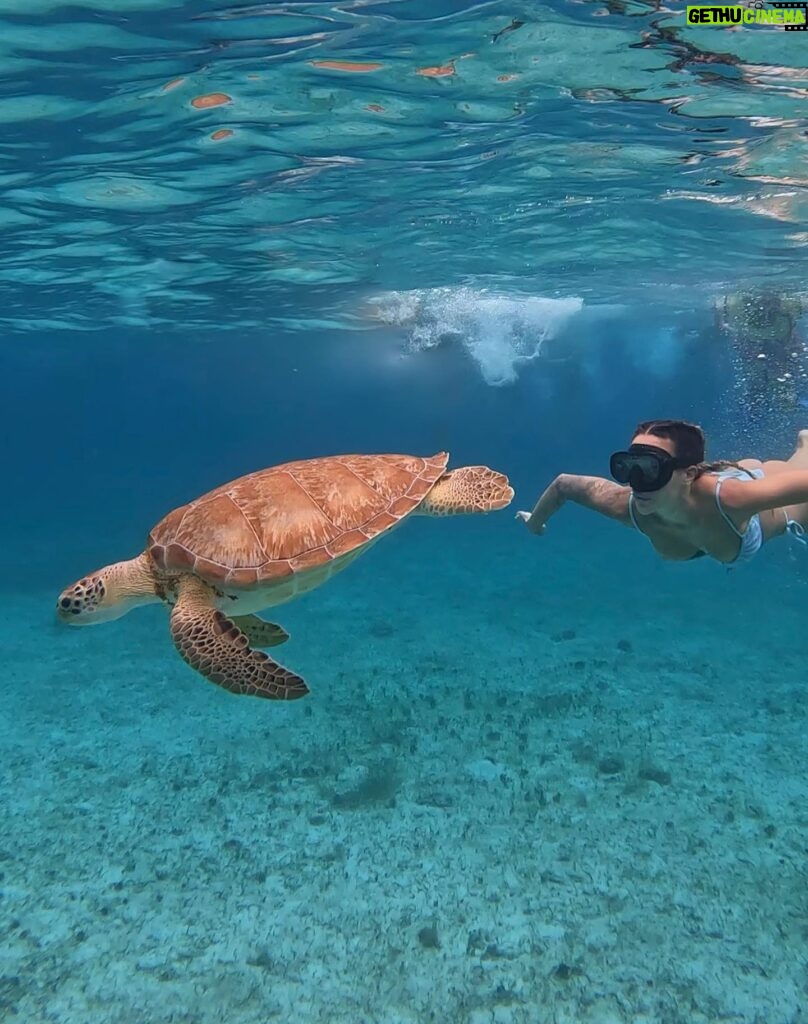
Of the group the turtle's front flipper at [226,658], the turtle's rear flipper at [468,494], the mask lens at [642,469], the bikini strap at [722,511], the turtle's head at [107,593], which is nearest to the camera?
the turtle's front flipper at [226,658]

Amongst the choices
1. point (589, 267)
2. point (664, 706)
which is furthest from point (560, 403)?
point (664, 706)

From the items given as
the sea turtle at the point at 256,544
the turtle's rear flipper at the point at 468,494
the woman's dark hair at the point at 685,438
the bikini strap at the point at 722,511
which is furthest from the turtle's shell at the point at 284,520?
the bikini strap at the point at 722,511

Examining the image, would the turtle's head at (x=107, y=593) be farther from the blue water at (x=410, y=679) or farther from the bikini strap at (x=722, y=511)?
the bikini strap at (x=722, y=511)

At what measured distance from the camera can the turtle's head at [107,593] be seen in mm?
5984

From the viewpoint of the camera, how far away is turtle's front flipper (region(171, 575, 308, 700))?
15.9 feet

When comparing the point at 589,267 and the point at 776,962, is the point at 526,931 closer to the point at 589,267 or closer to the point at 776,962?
the point at 776,962

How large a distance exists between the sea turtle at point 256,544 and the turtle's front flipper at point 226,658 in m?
0.01

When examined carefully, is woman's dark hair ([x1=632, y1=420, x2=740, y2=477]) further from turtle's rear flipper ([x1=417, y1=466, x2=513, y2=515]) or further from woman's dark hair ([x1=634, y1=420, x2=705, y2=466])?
A: turtle's rear flipper ([x1=417, y1=466, x2=513, y2=515])

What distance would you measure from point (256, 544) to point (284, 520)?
1.07 ft

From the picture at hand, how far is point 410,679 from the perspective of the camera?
12328mm

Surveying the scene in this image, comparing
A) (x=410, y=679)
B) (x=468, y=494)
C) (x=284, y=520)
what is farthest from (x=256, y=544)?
(x=410, y=679)

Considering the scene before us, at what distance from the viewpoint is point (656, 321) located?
3569 centimetres

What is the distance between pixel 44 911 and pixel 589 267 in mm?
20215

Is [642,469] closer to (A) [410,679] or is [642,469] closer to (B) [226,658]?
(B) [226,658]
